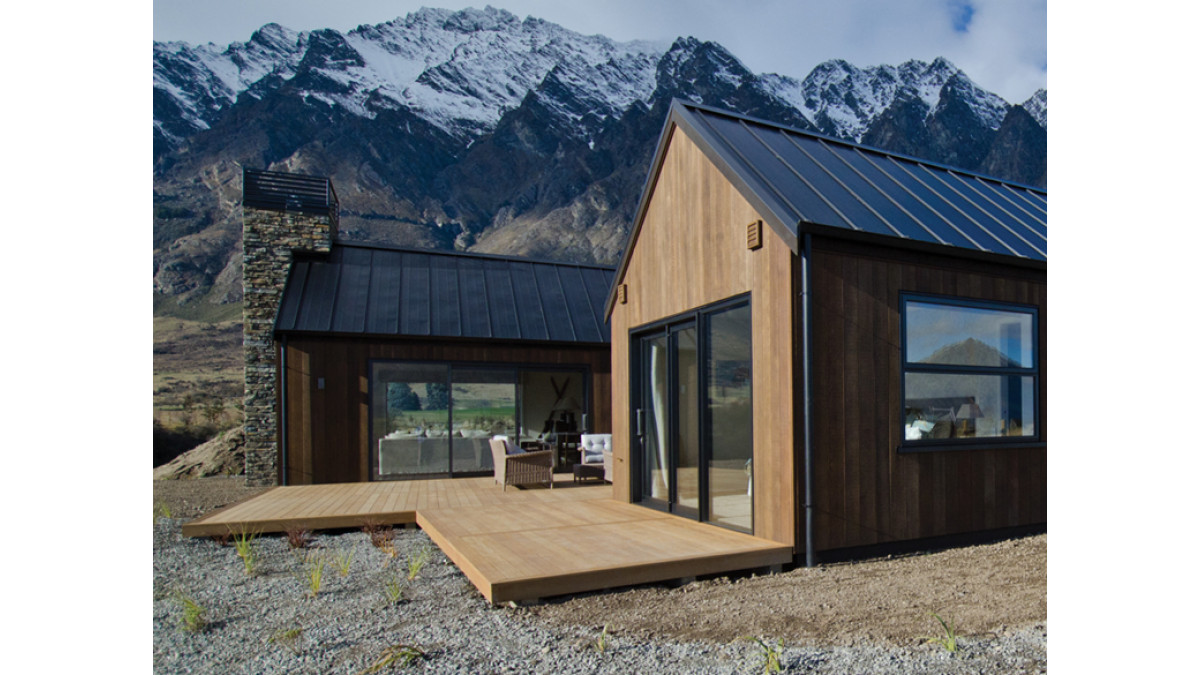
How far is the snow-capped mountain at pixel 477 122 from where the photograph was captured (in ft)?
163

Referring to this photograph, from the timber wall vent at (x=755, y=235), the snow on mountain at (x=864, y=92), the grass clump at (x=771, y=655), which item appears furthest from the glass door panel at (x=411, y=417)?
the snow on mountain at (x=864, y=92)

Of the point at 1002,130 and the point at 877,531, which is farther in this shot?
the point at 1002,130

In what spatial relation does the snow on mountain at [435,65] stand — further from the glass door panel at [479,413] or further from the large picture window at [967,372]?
the large picture window at [967,372]

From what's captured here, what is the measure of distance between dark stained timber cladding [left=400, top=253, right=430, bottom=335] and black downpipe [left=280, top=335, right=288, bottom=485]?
1563 mm

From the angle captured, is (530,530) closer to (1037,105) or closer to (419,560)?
(419,560)

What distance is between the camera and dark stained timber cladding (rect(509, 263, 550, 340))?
10891 mm

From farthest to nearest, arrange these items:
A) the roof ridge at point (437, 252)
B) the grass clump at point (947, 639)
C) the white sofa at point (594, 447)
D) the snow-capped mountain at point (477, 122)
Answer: the snow-capped mountain at point (477, 122)
the roof ridge at point (437, 252)
the white sofa at point (594, 447)
the grass clump at point (947, 639)

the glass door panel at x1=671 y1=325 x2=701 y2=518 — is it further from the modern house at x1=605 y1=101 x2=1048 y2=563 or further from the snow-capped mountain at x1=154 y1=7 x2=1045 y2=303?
the snow-capped mountain at x1=154 y1=7 x2=1045 y2=303

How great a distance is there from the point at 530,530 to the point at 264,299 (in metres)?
7.73

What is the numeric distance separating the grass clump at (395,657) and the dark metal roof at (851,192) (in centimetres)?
317
